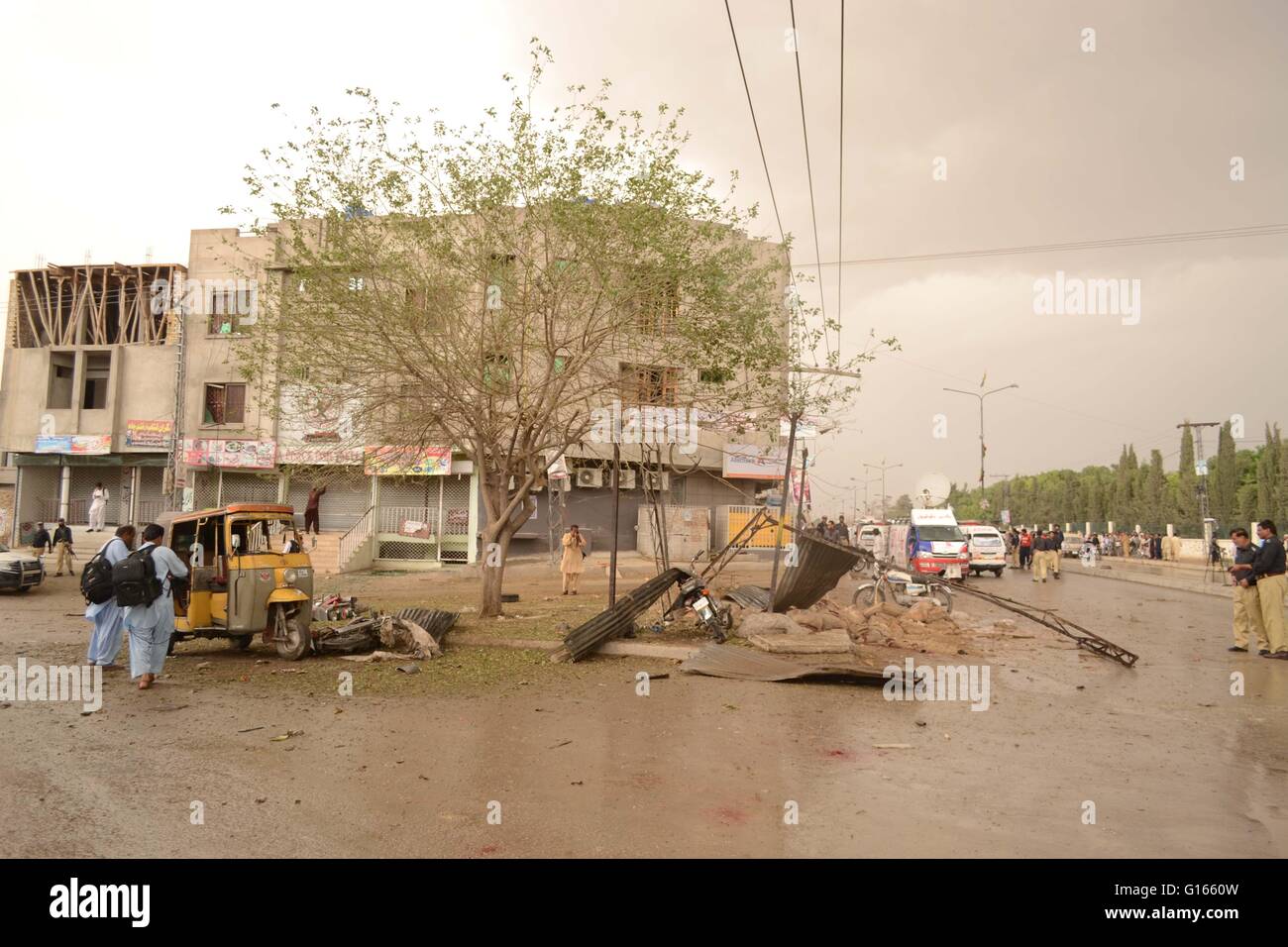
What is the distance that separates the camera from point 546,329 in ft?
42.1

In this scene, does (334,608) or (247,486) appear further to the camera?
(247,486)

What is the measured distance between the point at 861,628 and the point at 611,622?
173 inches

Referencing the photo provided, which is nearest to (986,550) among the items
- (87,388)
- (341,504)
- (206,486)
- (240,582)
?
(341,504)

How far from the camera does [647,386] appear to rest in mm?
14133

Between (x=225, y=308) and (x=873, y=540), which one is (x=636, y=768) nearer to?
(x=225, y=308)

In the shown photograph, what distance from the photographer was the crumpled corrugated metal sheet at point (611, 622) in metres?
10.9

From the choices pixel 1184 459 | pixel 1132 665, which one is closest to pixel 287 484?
pixel 1132 665

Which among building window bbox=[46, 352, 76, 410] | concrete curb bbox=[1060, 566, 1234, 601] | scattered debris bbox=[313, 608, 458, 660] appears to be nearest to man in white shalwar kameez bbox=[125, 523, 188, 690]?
scattered debris bbox=[313, 608, 458, 660]

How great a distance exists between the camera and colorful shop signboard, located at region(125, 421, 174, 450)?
30922 mm

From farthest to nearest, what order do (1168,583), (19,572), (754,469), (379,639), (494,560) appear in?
(754,469), (1168,583), (19,572), (494,560), (379,639)

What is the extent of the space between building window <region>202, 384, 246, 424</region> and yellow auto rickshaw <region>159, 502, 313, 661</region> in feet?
73.2

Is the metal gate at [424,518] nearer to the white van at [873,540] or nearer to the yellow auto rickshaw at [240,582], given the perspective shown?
the yellow auto rickshaw at [240,582]

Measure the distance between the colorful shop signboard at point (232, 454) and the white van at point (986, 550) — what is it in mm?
25602

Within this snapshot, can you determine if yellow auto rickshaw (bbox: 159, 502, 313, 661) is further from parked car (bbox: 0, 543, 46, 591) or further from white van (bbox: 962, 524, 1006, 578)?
white van (bbox: 962, 524, 1006, 578)
